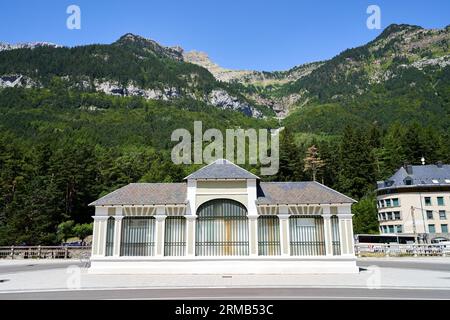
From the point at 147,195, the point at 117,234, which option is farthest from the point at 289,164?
the point at 117,234

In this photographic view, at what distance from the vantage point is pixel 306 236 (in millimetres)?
22438

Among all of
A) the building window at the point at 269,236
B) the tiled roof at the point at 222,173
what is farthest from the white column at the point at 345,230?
the tiled roof at the point at 222,173

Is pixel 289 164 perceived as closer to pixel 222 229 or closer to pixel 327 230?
pixel 327 230

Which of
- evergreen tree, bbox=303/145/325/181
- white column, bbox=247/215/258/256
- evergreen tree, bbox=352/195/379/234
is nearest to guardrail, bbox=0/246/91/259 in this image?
white column, bbox=247/215/258/256

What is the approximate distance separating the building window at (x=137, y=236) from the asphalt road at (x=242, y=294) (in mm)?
7596

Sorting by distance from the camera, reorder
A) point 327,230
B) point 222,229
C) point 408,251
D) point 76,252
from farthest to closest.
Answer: point 408,251 < point 76,252 < point 222,229 < point 327,230

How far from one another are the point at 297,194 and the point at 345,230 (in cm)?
373

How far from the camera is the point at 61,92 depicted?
17275cm

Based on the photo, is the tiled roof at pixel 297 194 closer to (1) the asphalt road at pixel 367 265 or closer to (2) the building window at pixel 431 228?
(1) the asphalt road at pixel 367 265

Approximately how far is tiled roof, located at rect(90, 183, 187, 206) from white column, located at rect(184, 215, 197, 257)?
1.22 metres

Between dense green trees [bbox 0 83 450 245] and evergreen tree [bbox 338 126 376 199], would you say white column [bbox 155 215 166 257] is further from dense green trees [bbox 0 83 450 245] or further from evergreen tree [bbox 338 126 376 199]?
evergreen tree [bbox 338 126 376 199]

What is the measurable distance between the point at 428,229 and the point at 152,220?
47300 millimetres
